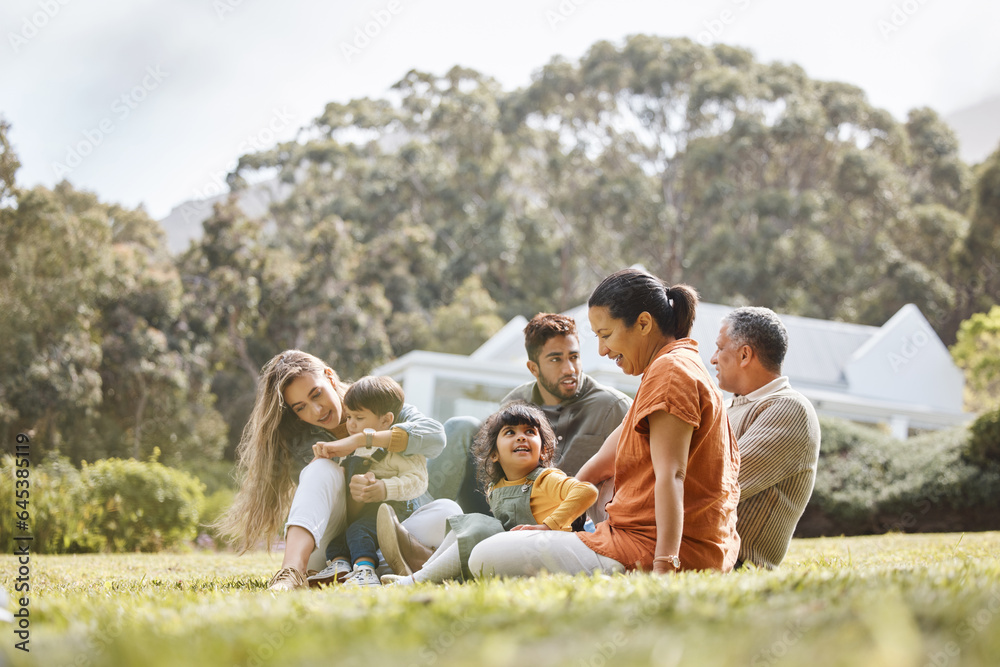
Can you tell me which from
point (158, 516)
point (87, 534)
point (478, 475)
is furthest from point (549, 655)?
point (158, 516)

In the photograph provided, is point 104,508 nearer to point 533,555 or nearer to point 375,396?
point 375,396

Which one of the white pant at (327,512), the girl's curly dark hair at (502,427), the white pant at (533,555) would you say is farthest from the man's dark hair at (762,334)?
the white pant at (327,512)

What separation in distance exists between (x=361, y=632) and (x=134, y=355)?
20824 mm

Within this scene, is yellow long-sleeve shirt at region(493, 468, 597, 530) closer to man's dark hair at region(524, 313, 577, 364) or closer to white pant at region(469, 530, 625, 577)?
white pant at region(469, 530, 625, 577)

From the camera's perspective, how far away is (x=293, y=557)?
384cm

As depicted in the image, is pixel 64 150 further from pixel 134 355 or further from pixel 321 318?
pixel 321 318

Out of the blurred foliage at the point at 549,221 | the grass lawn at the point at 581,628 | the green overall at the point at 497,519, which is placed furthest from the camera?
the blurred foliage at the point at 549,221

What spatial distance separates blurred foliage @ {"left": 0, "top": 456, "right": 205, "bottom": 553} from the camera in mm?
8898

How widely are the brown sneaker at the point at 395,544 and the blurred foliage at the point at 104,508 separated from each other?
6.20m

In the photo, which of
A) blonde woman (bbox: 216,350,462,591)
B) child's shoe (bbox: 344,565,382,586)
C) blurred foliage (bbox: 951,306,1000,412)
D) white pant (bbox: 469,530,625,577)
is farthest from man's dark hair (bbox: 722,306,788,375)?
blurred foliage (bbox: 951,306,1000,412)

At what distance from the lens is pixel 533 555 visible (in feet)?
10.2

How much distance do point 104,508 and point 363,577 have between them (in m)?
6.83

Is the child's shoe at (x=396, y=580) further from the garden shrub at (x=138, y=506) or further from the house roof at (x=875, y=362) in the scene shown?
the house roof at (x=875, y=362)

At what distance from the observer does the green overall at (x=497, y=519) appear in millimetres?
3484
